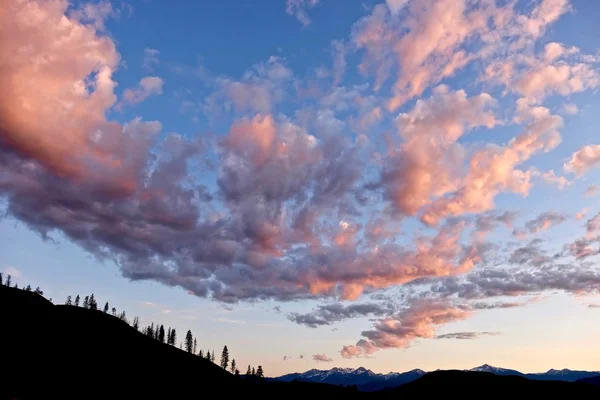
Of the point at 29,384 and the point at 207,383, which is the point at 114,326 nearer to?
the point at 207,383

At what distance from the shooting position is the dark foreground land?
11500 centimetres

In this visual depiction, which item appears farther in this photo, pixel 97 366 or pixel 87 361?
pixel 87 361

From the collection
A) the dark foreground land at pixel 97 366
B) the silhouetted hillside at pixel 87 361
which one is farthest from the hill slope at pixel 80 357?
the dark foreground land at pixel 97 366

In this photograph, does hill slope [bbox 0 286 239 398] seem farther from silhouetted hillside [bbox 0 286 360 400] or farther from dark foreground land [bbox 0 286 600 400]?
dark foreground land [bbox 0 286 600 400]

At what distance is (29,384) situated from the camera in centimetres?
10675

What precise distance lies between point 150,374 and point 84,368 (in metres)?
22.1

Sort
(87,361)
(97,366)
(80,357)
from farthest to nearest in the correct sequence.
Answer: (80,357)
(87,361)
(97,366)

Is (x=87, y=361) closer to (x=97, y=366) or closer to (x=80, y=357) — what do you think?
(x=80, y=357)

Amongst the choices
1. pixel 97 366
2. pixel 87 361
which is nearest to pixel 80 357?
pixel 87 361

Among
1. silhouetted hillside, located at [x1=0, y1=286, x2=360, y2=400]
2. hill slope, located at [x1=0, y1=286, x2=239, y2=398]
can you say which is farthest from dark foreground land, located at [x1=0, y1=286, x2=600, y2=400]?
hill slope, located at [x1=0, y1=286, x2=239, y2=398]

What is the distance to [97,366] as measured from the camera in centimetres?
13175

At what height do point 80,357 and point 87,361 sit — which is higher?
point 80,357

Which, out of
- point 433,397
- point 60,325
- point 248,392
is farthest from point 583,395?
point 60,325

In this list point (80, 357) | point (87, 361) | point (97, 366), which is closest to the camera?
point (97, 366)
